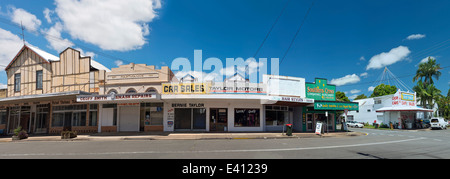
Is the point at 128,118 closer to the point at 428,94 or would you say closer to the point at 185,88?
the point at 185,88

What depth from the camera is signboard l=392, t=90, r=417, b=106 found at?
104ft

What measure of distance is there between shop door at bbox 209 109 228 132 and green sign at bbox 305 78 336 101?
29.9 ft

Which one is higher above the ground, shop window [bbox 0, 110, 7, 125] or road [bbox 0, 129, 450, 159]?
shop window [bbox 0, 110, 7, 125]

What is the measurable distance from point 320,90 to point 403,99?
19.5 meters

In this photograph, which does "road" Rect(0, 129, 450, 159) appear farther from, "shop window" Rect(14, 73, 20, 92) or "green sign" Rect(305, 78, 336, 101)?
"shop window" Rect(14, 73, 20, 92)

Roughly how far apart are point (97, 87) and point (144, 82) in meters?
5.30

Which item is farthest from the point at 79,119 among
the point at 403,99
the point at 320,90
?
the point at 403,99

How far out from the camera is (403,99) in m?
31.8

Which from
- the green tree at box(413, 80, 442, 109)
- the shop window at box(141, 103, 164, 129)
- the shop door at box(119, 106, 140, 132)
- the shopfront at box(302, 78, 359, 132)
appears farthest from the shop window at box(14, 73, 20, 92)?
the green tree at box(413, 80, 442, 109)

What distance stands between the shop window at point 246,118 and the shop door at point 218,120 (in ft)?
3.19

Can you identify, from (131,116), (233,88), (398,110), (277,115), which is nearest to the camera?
(233,88)
